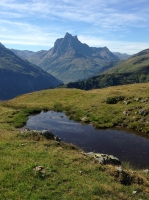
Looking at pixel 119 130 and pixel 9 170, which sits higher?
pixel 9 170

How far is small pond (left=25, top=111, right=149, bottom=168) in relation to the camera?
36.4 metres

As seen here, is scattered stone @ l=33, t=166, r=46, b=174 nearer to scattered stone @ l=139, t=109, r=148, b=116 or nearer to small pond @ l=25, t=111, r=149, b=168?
small pond @ l=25, t=111, r=149, b=168

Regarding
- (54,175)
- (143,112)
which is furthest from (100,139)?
(54,175)

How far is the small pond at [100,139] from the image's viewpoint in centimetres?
3641

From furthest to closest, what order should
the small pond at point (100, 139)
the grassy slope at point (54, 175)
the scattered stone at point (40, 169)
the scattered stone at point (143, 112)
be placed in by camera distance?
the scattered stone at point (143, 112)
the small pond at point (100, 139)
the scattered stone at point (40, 169)
the grassy slope at point (54, 175)

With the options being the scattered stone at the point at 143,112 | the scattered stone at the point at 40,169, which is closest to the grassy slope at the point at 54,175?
the scattered stone at the point at 40,169

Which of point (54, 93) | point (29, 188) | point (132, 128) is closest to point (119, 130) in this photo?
point (132, 128)

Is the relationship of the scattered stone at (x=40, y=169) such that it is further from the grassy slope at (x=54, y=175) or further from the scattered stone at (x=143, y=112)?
the scattered stone at (x=143, y=112)

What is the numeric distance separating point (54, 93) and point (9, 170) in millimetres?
81988

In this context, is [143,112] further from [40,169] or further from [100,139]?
[40,169]

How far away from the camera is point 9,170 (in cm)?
1958

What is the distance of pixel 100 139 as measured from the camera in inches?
1766

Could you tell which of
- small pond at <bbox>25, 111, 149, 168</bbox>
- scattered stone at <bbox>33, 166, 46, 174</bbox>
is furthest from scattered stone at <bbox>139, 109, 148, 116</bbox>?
scattered stone at <bbox>33, 166, 46, 174</bbox>

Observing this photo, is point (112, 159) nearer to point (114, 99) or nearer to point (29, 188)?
point (29, 188)
